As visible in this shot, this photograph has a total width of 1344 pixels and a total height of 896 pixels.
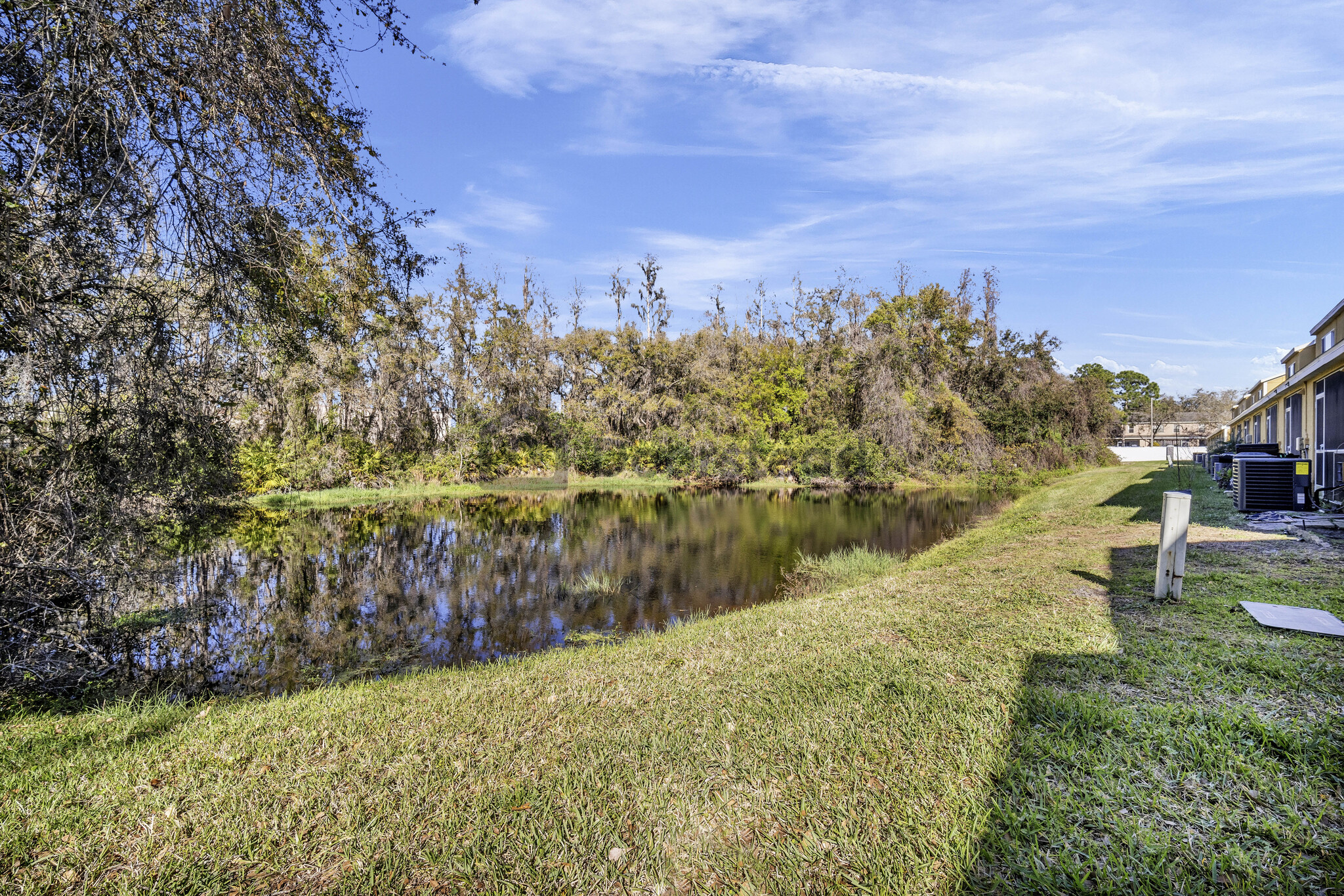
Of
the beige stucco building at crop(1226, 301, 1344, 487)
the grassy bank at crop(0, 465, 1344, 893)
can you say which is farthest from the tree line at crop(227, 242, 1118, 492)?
the grassy bank at crop(0, 465, 1344, 893)

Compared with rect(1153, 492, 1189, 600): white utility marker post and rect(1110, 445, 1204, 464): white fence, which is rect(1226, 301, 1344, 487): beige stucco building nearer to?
rect(1153, 492, 1189, 600): white utility marker post

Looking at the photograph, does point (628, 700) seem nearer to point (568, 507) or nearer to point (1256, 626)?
point (1256, 626)

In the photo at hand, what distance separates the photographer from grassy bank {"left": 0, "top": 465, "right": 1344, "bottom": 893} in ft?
7.95

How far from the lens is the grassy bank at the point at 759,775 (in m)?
2.42

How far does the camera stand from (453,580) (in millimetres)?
11102

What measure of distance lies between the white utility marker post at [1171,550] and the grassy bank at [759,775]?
33 centimetres

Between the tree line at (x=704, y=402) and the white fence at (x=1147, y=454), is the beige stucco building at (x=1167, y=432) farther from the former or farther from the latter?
the tree line at (x=704, y=402)

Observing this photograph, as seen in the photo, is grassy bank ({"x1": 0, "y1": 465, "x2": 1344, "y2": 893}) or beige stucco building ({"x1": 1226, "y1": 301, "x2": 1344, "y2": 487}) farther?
beige stucco building ({"x1": 1226, "y1": 301, "x2": 1344, "y2": 487})

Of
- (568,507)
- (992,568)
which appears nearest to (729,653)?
(992,568)

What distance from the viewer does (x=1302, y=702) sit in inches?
131

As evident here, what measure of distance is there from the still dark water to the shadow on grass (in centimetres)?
552

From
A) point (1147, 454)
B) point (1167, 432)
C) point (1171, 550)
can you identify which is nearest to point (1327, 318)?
point (1171, 550)

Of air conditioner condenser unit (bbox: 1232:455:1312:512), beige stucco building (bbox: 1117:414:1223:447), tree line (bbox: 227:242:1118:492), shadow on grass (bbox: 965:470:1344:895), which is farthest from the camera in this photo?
beige stucco building (bbox: 1117:414:1223:447)

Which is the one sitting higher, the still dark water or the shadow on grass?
the shadow on grass
